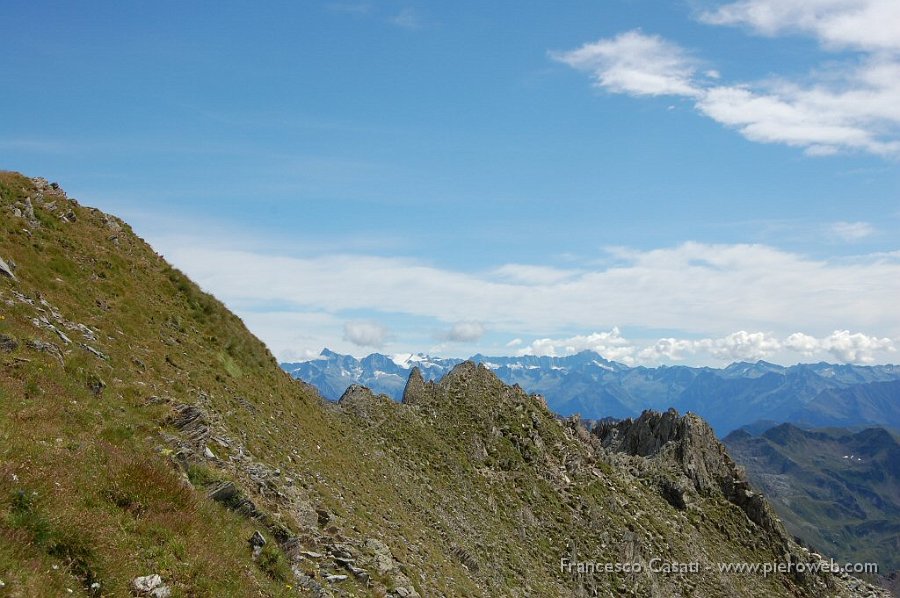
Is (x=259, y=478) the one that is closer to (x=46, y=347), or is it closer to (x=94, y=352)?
(x=46, y=347)

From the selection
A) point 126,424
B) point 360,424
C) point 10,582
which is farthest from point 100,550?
point 360,424

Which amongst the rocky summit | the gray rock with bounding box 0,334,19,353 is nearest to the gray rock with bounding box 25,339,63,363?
the rocky summit

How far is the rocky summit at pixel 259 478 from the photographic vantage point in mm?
14734

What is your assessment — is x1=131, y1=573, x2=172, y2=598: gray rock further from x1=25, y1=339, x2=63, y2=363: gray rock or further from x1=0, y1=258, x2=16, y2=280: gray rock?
x1=0, y1=258, x2=16, y2=280: gray rock

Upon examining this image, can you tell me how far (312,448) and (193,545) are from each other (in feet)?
74.8

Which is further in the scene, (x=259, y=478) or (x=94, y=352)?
(x=94, y=352)

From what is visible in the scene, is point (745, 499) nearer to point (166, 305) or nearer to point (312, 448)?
point (312, 448)

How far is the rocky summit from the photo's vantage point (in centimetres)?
1473

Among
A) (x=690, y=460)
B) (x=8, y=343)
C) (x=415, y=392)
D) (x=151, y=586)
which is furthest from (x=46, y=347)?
(x=690, y=460)

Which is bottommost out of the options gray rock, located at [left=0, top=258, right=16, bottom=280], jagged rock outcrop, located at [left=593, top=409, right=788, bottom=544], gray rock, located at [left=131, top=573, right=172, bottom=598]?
jagged rock outcrop, located at [left=593, top=409, right=788, bottom=544]

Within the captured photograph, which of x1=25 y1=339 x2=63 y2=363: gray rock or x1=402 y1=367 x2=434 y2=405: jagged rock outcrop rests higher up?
x1=25 y1=339 x2=63 y2=363: gray rock

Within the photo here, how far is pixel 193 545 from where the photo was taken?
50.8 feet

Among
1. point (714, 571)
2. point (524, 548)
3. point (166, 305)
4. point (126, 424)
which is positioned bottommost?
point (714, 571)

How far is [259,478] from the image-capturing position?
24.6m
